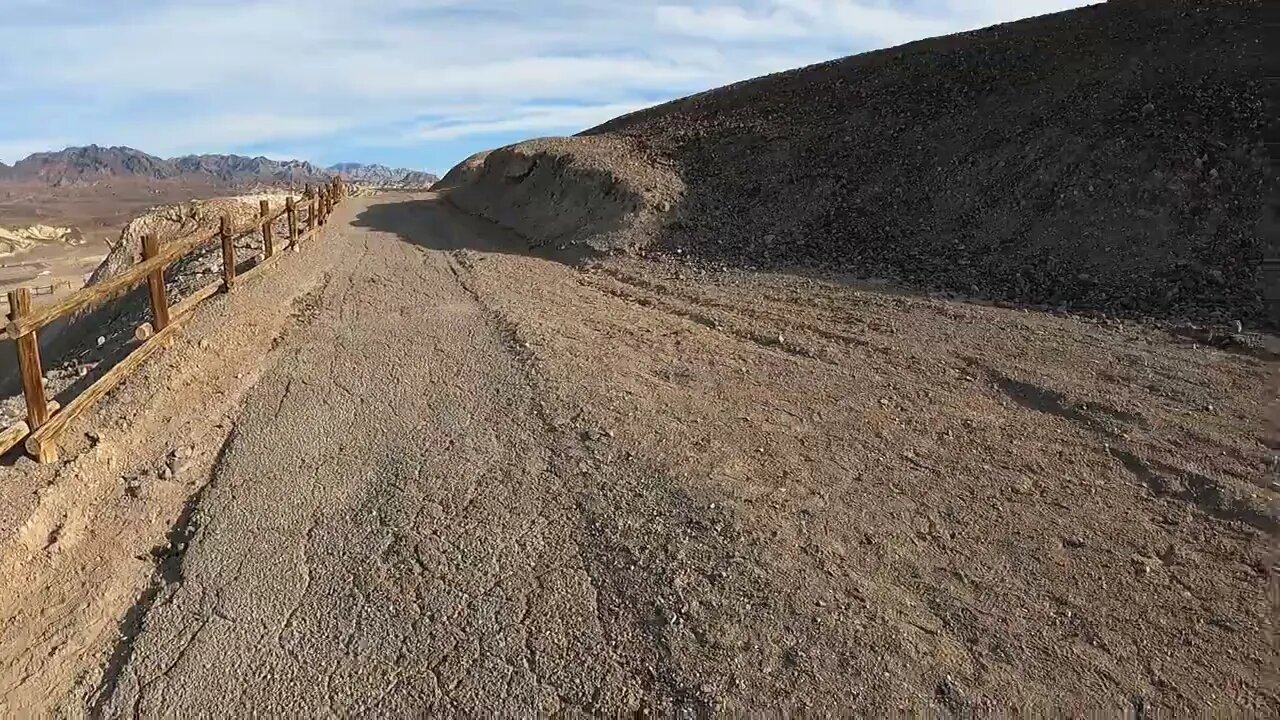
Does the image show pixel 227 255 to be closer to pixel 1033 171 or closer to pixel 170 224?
pixel 1033 171

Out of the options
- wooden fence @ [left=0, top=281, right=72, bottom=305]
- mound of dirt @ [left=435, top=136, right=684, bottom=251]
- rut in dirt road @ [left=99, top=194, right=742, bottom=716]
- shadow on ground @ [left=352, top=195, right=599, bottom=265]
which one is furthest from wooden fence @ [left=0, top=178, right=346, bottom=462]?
wooden fence @ [left=0, top=281, right=72, bottom=305]

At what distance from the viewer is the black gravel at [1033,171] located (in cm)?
1014

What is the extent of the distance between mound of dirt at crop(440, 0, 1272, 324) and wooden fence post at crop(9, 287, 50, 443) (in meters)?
9.53

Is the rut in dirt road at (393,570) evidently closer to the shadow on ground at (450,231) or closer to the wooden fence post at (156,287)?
the wooden fence post at (156,287)

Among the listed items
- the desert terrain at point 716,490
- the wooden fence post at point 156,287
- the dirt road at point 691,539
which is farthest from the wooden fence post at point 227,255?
the dirt road at point 691,539

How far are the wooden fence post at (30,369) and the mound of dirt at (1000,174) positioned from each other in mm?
9530

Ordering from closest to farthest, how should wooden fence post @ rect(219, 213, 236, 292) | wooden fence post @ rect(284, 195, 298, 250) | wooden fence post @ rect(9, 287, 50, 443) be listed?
wooden fence post @ rect(9, 287, 50, 443), wooden fence post @ rect(219, 213, 236, 292), wooden fence post @ rect(284, 195, 298, 250)

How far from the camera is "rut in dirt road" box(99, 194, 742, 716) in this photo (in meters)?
3.59

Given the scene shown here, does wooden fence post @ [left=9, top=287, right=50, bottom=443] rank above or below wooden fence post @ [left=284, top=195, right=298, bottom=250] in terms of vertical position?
below

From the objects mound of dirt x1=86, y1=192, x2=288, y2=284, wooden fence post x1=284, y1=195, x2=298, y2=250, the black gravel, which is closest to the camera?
the black gravel

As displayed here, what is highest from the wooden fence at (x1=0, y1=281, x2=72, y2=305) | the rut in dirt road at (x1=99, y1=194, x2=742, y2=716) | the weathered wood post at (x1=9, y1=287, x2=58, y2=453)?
the weathered wood post at (x1=9, y1=287, x2=58, y2=453)

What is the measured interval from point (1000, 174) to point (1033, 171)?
0.55 m

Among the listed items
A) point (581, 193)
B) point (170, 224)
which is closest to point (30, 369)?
point (581, 193)

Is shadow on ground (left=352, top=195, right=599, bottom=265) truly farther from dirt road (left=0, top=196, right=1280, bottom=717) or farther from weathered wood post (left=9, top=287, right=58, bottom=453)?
weathered wood post (left=9, top=287, right=58, bottom=453)
